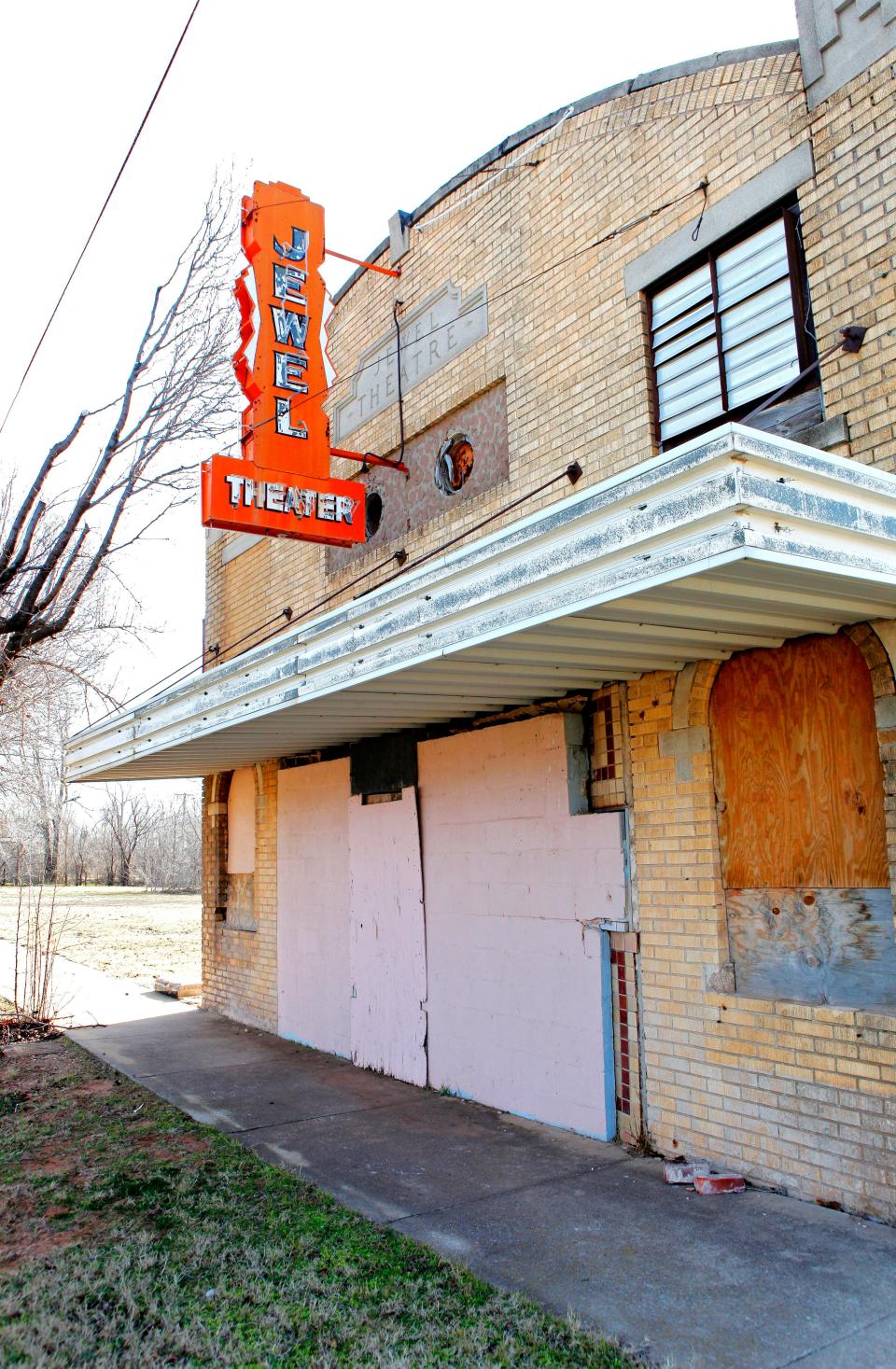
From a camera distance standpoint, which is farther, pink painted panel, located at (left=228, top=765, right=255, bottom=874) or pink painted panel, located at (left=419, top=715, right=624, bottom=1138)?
pink painted panel, located at (left=228, top=765, right=255, bottom=874)

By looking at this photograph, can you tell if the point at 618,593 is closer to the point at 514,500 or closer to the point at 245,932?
the point at 514,500

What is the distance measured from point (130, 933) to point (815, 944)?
72.8ft

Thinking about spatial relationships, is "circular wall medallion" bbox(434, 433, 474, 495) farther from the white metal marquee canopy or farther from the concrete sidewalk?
the concrete sidewalk

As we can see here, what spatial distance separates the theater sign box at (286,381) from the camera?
8062 millimetres

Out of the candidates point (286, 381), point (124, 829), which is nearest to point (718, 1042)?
point (286, 381)

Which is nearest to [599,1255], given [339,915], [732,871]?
[732,871]

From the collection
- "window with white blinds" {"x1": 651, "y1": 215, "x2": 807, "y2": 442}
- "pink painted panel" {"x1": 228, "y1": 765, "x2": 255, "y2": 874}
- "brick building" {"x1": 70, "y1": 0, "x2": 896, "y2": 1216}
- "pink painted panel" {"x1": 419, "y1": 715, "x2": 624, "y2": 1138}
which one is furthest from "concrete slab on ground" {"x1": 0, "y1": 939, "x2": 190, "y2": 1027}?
"window with white blinds" {"x1": 651, "y1": 215, "x2": 807, "y2": 442}

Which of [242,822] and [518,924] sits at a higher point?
[242,822]

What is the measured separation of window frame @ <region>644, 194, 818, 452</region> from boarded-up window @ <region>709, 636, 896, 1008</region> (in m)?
1.51

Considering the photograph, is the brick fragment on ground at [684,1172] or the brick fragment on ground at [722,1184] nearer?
the brick fragment on ground at [722,1184]

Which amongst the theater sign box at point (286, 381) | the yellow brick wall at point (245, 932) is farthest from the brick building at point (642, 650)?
the yellow brick wall at point (245, 932)

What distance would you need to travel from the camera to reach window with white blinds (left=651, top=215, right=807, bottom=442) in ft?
19.0

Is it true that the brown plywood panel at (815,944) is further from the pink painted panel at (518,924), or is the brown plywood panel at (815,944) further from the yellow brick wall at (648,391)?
the pink painted panel at (518,924)

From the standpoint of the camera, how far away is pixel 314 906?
399 inches
